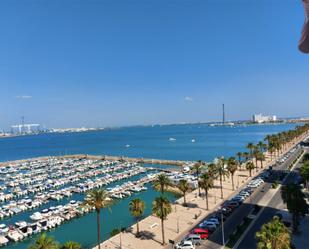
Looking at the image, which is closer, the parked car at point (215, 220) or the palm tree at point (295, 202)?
the palm tree at point (295, 202)

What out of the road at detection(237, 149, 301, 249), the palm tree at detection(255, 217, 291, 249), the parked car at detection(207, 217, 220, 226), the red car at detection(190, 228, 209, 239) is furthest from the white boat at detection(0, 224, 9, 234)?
the palm tree at detection(255, 217, 291, 249)

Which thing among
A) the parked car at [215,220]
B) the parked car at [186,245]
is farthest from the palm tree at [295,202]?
the parked car at [186,245]

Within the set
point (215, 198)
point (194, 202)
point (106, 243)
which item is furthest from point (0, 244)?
point (215, 198)

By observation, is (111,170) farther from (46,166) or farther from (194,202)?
(194,202)

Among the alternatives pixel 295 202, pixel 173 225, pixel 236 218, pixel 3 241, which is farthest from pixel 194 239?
pixel 3 241

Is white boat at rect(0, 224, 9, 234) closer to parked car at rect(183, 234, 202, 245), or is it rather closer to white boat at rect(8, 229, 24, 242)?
white boat at rect(8, 229, 24, 242)

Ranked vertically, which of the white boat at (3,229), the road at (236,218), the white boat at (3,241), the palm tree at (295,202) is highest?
the palm tree at (295,202)

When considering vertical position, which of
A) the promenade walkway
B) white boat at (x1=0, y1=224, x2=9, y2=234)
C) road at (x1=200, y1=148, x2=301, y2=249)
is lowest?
white boat at (x1=0, y1=224, x2=9, y2=234)

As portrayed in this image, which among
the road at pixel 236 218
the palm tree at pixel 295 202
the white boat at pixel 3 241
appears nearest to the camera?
the palm tree at pixel 295 202

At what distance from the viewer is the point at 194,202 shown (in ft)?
192

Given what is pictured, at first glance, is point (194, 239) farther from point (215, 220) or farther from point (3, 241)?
point (3, 241)

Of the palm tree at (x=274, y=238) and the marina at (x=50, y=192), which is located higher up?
the palm tree at (x=274, y=238)

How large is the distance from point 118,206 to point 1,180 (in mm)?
67173

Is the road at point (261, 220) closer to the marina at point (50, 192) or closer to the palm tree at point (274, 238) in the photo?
the palm tree at point (274, 238)
